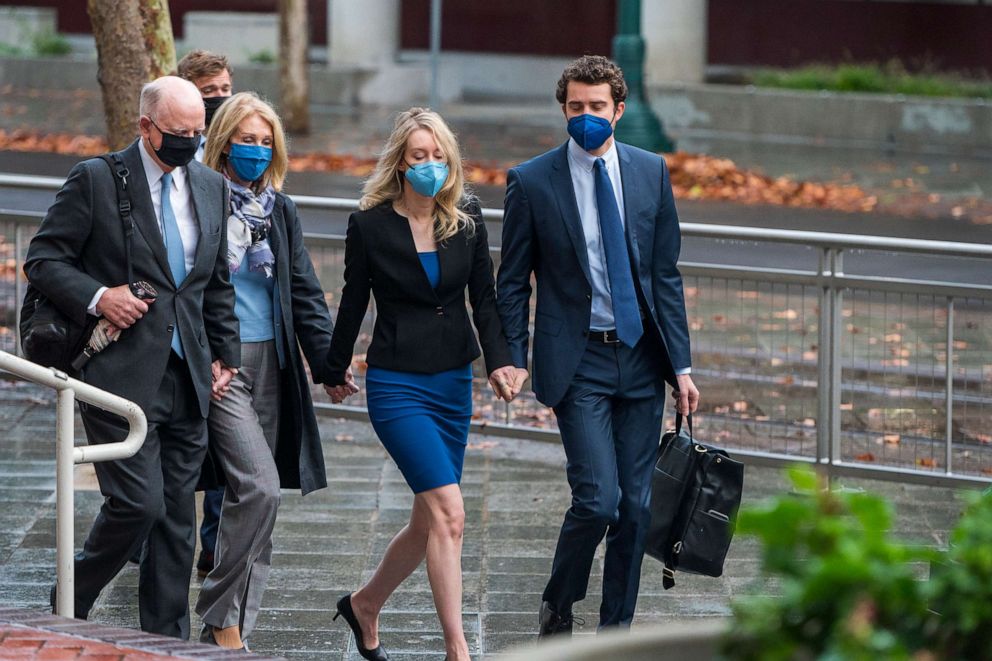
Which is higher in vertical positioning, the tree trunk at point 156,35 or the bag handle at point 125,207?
the tree trunk at point 156,35

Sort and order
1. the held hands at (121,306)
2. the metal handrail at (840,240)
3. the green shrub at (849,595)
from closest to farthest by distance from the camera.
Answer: the green shrub at (849,595), the held hands at (121,306), the metal handrail at (840,240)

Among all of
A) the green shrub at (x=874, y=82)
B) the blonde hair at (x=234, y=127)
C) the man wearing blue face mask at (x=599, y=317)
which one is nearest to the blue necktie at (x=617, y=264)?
the man wearing blue face mask at (x=599, y=317)

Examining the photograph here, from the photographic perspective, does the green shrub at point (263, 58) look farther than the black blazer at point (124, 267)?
Yes

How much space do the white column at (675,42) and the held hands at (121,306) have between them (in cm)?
2054

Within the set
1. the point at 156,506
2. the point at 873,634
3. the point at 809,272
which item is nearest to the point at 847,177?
the point at 809,272

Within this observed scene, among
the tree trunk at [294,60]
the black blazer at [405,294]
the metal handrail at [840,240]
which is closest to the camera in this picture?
the black blazer at [405,294]

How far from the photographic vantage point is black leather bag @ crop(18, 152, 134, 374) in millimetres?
5199

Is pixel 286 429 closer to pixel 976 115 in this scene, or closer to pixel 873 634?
pixel 873 634

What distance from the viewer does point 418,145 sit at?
5.33m

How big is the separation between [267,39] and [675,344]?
2426 cm

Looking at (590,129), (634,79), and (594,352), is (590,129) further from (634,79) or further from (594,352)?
(634,79)

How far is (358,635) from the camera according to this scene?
557 centimetres

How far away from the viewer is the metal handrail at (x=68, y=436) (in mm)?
4762

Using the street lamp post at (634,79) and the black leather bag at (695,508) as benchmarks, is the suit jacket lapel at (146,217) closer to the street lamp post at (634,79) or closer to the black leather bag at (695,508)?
the black leather bag at (695,508)
